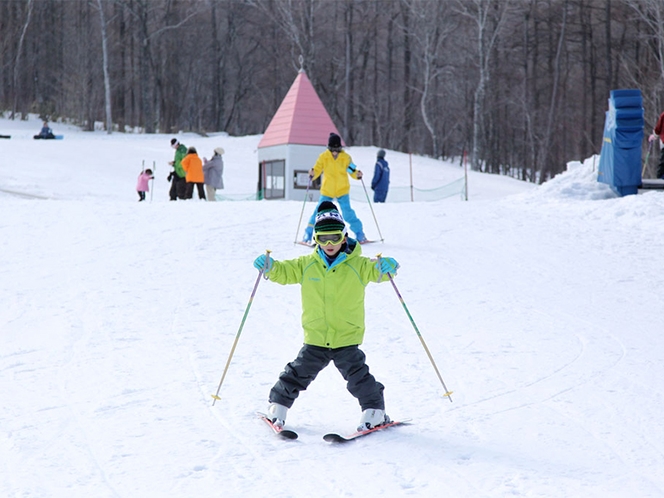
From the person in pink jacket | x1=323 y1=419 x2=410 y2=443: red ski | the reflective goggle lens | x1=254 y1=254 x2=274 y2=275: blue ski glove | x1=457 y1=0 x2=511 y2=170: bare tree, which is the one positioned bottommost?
x1=323 y1=419 x2=410 y2=443: red ski

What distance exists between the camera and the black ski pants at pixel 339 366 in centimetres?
436

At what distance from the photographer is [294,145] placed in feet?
67.9

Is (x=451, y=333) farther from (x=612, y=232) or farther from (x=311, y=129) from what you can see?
(x=311, y=129)

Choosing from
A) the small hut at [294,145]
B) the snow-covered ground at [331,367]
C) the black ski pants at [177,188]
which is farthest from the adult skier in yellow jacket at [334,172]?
the small hut at [294,145]

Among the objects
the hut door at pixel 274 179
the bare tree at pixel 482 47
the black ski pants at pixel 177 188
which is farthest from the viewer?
the bare tree at pixel 482 47

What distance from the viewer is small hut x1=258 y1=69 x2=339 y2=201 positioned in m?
20.7

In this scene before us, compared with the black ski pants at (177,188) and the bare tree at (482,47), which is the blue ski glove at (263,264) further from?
the bare tree at (482,47)

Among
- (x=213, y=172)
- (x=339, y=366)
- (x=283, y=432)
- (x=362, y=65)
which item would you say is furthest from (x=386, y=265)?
(x=362, y=65)

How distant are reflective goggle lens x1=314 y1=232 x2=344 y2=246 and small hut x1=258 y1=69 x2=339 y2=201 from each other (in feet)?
51.0

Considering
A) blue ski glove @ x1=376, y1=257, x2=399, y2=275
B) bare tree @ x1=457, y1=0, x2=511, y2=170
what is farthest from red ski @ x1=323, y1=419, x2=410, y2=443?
bare tree @ x1=457, y1=0, x2=511, y2=170

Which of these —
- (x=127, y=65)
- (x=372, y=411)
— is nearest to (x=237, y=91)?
(x=127, y=65)

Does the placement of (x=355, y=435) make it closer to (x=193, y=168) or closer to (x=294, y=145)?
(x=193, y=168)

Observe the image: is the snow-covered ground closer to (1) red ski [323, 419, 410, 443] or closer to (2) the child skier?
(1) red ski [323, 419, 410, 443]

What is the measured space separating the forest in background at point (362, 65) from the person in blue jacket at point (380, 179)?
1663 centimetres
